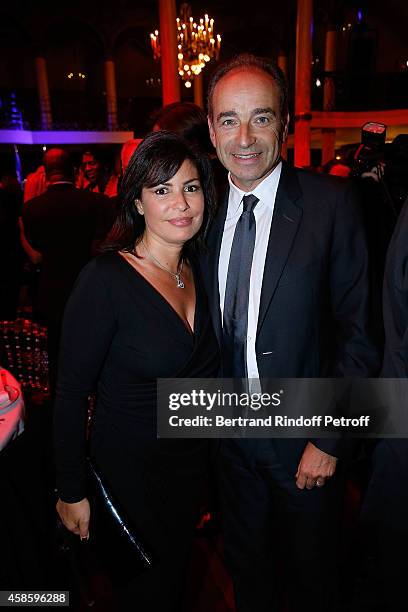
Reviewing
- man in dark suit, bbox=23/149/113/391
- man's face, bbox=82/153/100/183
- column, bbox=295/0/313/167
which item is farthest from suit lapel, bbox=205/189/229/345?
column, bbox=295/0/313/167

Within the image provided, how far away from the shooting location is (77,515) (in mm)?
1464

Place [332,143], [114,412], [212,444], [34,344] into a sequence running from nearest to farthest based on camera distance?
1. [114,412]
2. [212,444]
3. [34,344]
4. [332,143]

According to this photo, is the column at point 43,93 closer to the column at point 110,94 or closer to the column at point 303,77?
the column at point 110,94

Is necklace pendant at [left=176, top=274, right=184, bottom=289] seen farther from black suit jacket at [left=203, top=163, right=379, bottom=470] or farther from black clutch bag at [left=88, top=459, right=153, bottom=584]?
black clutch bag at [left=88, top=459, right=153, bottom=584]

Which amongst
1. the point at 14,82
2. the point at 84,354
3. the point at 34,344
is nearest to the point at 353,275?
the point at 84,354

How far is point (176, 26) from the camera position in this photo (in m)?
8.66

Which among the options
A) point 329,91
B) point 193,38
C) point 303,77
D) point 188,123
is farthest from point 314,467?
point 329,91

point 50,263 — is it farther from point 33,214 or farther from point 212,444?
point 212,444

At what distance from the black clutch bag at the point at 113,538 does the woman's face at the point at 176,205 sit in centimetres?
76

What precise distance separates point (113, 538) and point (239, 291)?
85 centimetres

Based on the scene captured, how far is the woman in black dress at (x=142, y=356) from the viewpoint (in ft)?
4.51

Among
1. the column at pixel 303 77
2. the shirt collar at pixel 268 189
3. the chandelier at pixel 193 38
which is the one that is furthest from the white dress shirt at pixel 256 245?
the column at pixel 303 77

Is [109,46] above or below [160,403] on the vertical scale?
above

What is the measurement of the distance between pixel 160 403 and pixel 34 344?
2599 millimetres
